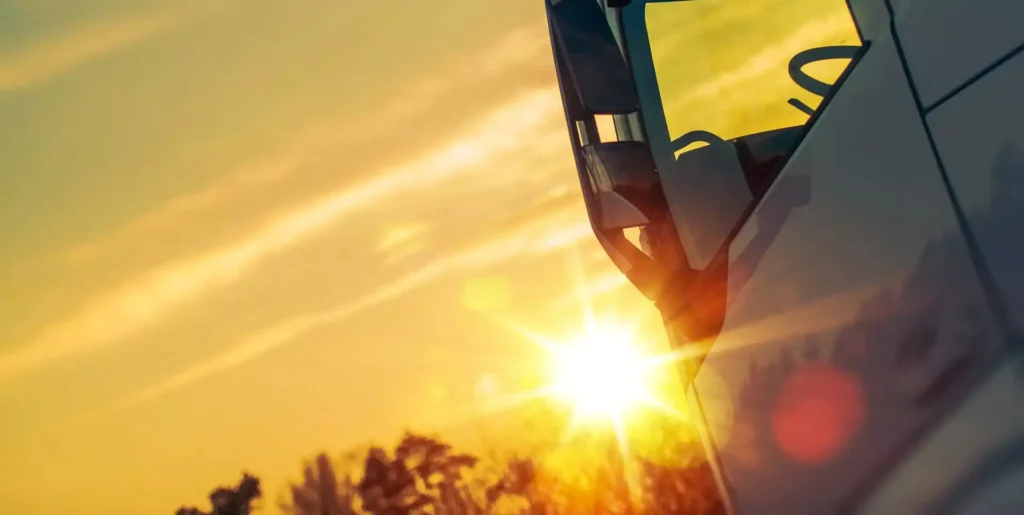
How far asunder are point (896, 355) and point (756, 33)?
111 centimetres

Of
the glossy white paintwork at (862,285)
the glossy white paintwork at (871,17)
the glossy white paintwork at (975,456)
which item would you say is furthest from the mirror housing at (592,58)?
the glossy white paintwork at (975,456)

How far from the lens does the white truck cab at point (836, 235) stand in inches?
56.2

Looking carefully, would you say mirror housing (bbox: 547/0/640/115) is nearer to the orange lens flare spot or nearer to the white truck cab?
the white truck cab

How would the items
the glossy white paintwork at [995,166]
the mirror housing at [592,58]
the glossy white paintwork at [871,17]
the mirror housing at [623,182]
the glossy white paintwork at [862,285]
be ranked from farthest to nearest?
the mirror housing at [623,182] → the mirror housing at [592,58] → the glossy white paintwork at [871,17] → the glossy white paintwork at [862,285] → the glossy white paintwork at [995,166]

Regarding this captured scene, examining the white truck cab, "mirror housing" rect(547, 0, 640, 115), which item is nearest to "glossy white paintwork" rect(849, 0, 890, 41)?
the white truck cab

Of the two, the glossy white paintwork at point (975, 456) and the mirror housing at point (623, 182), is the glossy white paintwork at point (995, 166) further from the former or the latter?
the mirror housing at point (623, 182)

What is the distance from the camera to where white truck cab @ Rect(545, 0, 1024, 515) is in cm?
143

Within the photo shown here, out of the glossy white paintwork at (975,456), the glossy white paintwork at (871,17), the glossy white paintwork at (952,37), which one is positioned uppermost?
the glossy white paintwork at (871,17)

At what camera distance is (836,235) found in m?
1.78

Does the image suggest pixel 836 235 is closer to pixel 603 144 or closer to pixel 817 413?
pixel 817 413

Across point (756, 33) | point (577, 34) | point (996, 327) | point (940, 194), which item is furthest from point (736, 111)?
point (996, 327)

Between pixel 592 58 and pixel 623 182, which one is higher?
pixel 592 58

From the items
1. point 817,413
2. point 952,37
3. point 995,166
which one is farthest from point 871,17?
point 817,413

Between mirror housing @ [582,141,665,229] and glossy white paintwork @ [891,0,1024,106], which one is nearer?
glossy white paintwork @ [891,0,1024,106]
